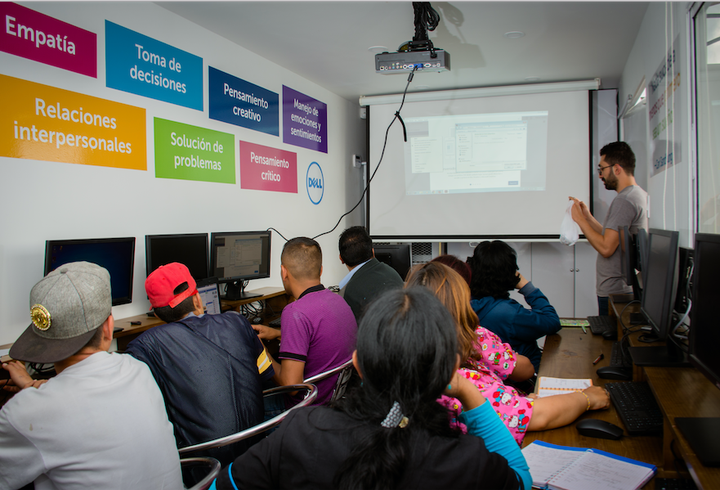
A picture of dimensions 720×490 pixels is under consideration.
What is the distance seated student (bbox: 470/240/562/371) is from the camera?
2098mm

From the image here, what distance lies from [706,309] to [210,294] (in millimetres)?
2467

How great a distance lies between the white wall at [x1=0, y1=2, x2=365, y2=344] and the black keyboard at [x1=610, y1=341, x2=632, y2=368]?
258cm

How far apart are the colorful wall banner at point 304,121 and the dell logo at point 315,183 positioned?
21cm

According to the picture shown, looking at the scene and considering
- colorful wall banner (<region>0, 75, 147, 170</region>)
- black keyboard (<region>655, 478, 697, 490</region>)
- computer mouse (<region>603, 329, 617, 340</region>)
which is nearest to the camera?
black keyboard (<region>655, 478, 697, 490</region>)

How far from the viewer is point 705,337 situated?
3.86ft

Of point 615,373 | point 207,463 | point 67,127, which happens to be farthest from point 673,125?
point 67,127

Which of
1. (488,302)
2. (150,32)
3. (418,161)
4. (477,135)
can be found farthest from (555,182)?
(150,32)

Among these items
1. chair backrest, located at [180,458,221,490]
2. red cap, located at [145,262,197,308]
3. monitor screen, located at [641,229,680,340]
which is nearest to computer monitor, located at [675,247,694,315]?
monitor screen, located at [641,229,680,340]

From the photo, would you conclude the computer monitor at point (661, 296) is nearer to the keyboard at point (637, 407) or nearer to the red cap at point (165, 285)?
the keyboard at point (637, 407)

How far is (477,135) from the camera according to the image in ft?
16.2

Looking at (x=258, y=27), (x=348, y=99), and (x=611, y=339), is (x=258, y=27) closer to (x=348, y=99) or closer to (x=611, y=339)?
(x=348, y=99)

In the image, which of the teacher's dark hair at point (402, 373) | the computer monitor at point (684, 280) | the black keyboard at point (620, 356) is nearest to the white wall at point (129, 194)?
the teacher's dark hair at point (402, 373)

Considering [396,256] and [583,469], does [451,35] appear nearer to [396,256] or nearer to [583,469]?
[396,256]

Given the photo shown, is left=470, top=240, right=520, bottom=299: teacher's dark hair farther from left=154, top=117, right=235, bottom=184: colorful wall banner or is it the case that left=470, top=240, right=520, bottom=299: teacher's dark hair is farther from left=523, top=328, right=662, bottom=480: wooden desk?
left=154, top=117, right=235, bottom=184: colorful wall banner
